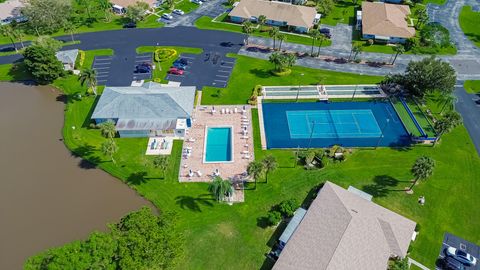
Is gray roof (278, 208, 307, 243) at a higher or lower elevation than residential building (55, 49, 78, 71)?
lower

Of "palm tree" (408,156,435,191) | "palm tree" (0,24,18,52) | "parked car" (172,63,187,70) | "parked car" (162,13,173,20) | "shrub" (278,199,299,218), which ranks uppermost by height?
"parked car" (162,13,173,20)

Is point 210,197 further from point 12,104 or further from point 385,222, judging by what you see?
point 12,104

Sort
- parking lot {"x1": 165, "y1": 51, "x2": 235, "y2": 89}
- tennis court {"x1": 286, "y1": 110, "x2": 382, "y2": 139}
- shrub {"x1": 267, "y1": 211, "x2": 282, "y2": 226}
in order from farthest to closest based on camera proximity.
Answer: parking lot {"x1": 165, "y1": 51, "x2": 235, "y2": 89} < tennis court {"x1": 286, "y1": 110, "x2": 382, "y2": 139} < shrub {"x1": 267, "y1": 211, "x2": 282, "y2": 226}

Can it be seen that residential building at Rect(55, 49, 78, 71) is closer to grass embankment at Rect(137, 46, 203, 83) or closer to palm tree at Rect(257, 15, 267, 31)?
grass embankment at Rect(137, 46, 203, 83)

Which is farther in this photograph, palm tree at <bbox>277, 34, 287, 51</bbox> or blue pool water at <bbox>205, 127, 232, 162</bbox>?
palm tree at <bbox>277, 34, 287, 51</bbox>

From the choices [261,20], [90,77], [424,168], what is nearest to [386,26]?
[261,20]

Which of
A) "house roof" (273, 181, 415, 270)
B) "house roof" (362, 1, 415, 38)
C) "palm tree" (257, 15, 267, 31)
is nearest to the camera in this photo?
"house roof" (273, 181, 415, 270)

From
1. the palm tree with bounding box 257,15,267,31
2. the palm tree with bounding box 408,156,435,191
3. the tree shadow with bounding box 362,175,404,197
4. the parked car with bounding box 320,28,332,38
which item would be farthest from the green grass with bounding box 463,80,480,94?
the palm tree with bounding box 257,15,267,31

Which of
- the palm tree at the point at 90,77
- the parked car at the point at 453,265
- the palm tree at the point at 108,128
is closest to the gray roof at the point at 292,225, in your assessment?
the parked car at the point at 453,265
